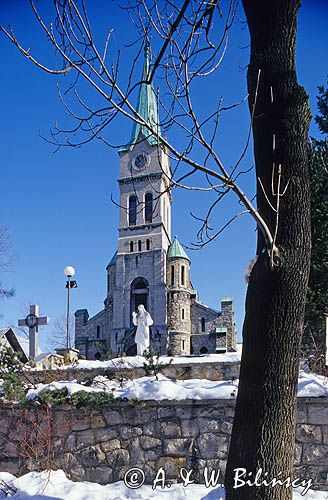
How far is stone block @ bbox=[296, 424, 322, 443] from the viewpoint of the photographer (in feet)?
16.9

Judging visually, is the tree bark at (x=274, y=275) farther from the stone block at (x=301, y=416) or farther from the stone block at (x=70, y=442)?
the stone block at (x=70, y=442)

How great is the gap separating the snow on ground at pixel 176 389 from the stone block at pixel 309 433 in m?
0.29

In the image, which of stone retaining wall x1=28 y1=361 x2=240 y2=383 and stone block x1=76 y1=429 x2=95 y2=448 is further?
stone retaining wall x1=28 y1=361 x2=240 y2=383

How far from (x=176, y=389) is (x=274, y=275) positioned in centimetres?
282

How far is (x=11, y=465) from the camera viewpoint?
18.9ft

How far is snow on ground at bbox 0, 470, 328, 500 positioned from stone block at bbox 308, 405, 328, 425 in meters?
0.62

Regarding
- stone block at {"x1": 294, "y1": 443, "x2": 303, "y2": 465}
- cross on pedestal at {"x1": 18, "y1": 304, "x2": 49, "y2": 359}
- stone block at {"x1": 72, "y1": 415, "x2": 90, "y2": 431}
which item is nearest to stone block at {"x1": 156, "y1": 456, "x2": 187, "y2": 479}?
stone block at {"x1": 72, "y1": 415, "x2": 90, "y2": 431}

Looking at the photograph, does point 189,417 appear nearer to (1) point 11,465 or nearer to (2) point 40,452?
(2) point 40,452

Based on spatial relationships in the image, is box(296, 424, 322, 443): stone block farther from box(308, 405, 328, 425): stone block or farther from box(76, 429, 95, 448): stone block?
box(76, 429, 95, 448): stone block

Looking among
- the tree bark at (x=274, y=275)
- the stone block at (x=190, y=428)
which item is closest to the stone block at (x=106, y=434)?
the stone block at (x=190, y=428)

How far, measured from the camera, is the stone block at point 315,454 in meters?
5.08

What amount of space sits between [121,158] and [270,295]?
48.3m

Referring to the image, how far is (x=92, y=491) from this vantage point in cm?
511

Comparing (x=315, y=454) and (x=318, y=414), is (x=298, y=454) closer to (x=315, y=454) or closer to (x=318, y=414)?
(x=315, y=454)
